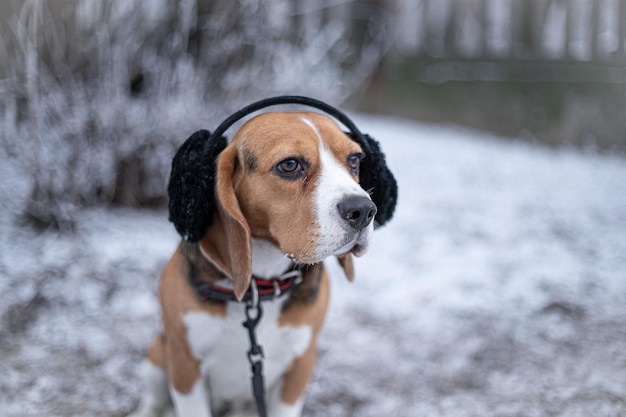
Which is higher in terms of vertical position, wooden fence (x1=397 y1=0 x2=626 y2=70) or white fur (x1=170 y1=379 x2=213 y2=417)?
wooden fence (x1=397 y1=0 x2=626 y2=70)

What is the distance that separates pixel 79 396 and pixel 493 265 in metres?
3.18

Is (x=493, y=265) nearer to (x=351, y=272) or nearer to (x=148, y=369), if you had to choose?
(x=351, y=272)

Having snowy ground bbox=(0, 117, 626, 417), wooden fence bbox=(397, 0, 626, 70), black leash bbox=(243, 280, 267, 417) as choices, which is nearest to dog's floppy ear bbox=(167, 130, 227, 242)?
black leash bbox=(243, 280, 267, 417)

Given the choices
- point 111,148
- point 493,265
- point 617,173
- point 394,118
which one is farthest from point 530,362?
point 394,118

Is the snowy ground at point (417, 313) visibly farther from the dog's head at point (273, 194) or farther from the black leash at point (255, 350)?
the dog's head at point (273, 194)

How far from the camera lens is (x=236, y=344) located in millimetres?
2488

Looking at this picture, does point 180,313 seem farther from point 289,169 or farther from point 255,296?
point 289,169

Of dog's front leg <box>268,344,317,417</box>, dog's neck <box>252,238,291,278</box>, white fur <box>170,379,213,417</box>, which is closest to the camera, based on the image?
dog's neck <box>252,238,291,278</box>

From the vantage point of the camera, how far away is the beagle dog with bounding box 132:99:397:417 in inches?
86.4

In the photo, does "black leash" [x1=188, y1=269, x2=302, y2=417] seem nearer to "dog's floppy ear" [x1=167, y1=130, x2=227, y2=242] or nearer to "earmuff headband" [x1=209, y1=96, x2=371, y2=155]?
"dog's floppy ear" [x1=167, y1=130, x2=227, y2=242]

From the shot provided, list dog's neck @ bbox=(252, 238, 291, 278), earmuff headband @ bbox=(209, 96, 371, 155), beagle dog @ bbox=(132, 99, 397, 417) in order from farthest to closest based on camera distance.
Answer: dog's neck @ bbox=(252, 238, 291, 278) → earmuff headband @ bbox=(209, 96, 371, 155) → beagle dog @ bbox=(132, 99, 397, 417)

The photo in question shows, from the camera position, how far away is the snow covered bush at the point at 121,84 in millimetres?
4406

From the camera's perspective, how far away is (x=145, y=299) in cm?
415

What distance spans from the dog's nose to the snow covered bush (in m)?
2.76
